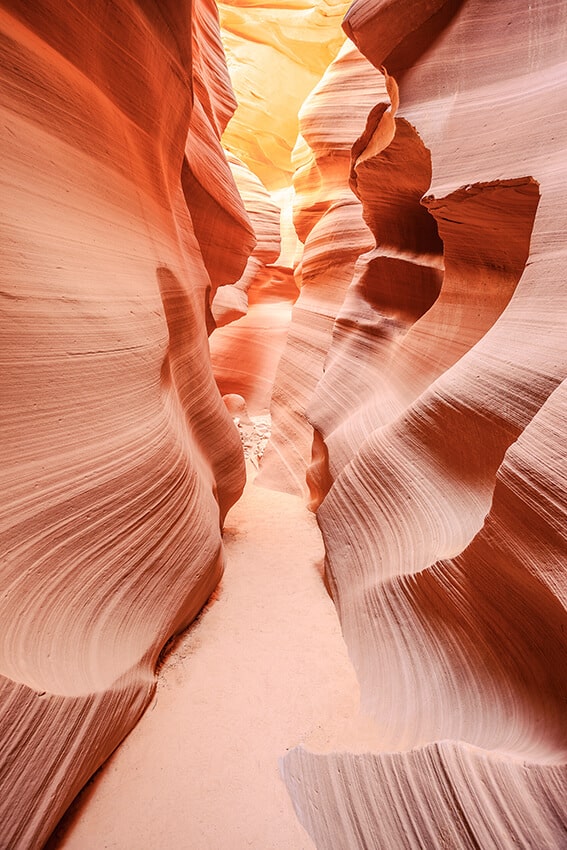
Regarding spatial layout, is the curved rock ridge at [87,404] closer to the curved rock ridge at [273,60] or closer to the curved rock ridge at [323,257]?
the curved rock ridge at [323,257]

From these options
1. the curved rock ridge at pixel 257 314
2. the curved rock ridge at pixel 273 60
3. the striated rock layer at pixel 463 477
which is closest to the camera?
the striated rock layer at pixel 463 477

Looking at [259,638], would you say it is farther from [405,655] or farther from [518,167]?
[518,167]

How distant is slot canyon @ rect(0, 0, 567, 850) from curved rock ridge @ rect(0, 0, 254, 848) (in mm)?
11

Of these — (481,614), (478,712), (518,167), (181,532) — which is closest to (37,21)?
(518,167)

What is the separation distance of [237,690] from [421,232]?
3.46 metres

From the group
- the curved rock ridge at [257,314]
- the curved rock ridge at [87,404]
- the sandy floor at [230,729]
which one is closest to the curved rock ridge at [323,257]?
the curved rock ridge at [257,314]

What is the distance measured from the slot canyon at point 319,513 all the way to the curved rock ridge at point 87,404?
11mm

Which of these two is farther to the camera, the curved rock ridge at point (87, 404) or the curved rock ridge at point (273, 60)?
the curved rock ridge at point (273, 60)

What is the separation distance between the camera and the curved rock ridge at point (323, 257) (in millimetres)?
5230

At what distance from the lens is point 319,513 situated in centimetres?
303

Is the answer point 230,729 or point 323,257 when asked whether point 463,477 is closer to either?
point 230,729

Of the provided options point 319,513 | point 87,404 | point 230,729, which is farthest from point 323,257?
point 230,729

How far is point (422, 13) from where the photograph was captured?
266cm

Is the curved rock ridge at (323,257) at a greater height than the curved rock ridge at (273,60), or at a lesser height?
lesser
